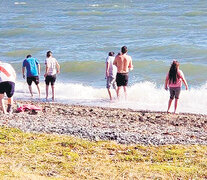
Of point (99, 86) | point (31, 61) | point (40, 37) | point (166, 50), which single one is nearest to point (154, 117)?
point (31, 61)

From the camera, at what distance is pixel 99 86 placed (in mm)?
22609

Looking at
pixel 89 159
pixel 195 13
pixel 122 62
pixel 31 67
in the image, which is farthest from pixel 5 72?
pixel 195 13

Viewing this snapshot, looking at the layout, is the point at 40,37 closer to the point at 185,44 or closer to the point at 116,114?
the point at 185,44

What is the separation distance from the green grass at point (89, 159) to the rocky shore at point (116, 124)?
1.61ft

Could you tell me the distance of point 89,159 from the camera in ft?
30.6

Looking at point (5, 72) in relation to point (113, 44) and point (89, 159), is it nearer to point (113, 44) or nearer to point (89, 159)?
point (89, 159)

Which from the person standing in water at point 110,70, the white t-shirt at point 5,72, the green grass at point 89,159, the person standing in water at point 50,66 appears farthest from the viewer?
the person standing in water at point 50,66

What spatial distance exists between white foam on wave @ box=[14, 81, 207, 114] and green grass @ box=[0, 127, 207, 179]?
7.16 meters

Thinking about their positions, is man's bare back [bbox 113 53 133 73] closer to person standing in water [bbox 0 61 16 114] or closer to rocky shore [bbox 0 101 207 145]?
rocky shore [bbox 0 101 207 145]

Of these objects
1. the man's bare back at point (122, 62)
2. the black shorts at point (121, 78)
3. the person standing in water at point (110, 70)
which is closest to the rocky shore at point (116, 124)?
Result: the black shorts at point (121, 78)

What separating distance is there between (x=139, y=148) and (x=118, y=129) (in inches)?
73.6

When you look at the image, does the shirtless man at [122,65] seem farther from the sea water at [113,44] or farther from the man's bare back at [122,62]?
the sea water at [113,44]

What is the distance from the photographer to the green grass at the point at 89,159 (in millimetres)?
8508

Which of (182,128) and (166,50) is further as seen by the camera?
(166,50)
